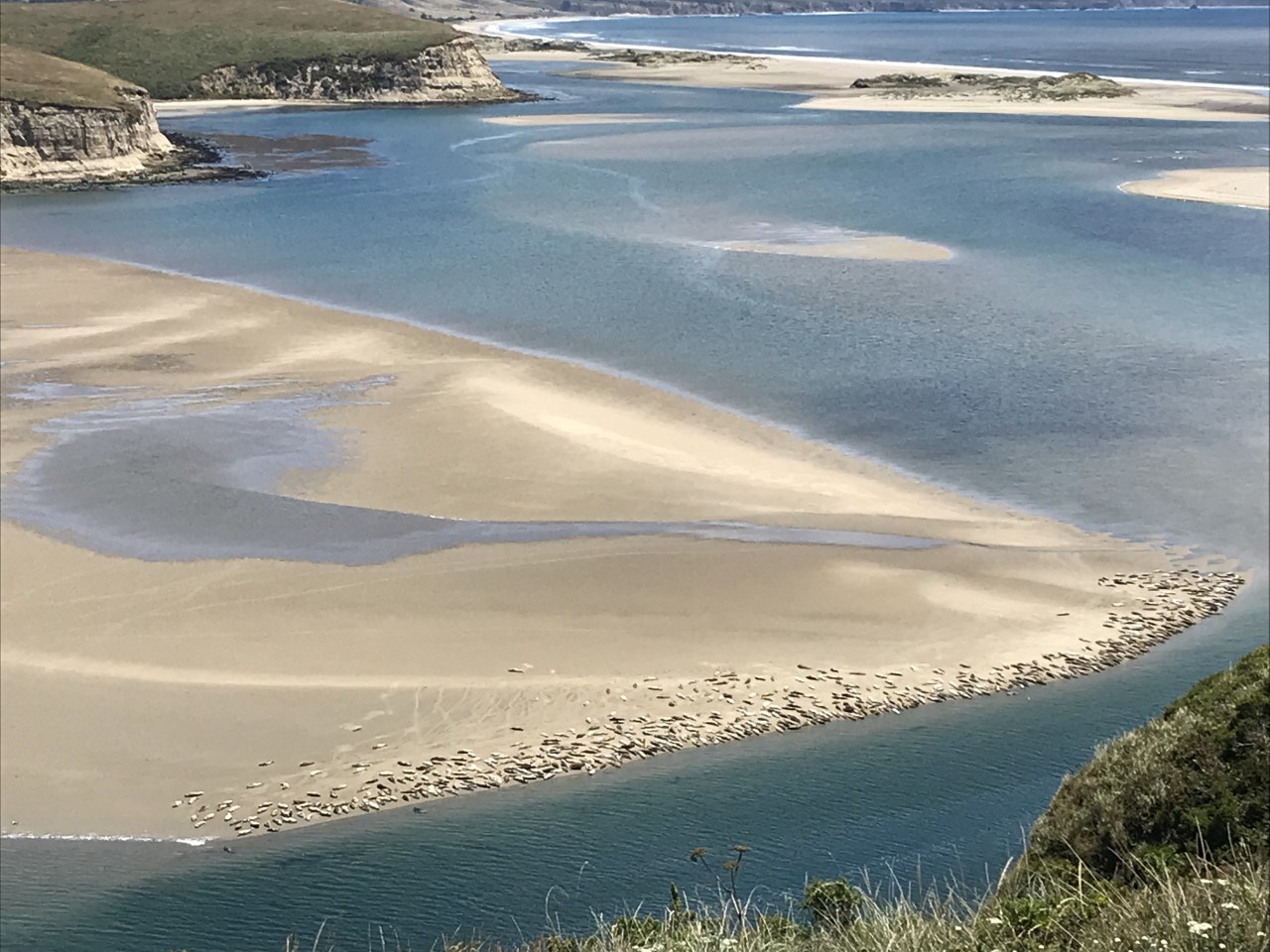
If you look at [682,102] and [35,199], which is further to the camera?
[682,102]

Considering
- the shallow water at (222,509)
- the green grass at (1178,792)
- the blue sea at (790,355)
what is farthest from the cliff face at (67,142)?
the green grass at (1178,792)

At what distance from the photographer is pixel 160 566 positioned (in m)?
21.2

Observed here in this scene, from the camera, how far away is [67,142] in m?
66.6

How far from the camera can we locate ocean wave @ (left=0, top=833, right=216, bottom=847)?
1477 cm

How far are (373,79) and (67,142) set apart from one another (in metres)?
40.9

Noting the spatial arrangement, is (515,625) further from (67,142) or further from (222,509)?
(67,142)

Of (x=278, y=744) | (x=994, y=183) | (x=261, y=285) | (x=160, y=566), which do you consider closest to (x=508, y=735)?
(x=278, y=744)

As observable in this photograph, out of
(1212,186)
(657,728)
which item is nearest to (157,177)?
(1212,186)

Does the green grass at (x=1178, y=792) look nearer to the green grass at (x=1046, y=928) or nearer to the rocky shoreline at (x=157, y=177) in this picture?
the green grass at (x=1046, y=928)

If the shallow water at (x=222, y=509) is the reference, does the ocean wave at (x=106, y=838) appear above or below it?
below

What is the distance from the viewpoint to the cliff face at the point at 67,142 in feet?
214

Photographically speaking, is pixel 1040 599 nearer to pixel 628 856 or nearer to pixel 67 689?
pixel 628 856

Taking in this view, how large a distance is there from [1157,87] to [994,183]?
53070mm

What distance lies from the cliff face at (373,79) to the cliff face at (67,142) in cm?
3628
